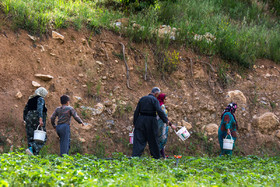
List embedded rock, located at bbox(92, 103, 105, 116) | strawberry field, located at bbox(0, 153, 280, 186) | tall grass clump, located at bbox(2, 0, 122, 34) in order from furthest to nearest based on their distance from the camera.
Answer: tall grass clump, located at bbox(2, 0, 122, 34), embedded rock, located at bbox(92, 103, 105, 116), strawberry field, located at bbox(0, 153, 280, 186)

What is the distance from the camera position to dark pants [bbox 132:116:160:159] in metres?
7.38

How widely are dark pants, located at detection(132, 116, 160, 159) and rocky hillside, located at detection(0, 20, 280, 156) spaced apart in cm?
144

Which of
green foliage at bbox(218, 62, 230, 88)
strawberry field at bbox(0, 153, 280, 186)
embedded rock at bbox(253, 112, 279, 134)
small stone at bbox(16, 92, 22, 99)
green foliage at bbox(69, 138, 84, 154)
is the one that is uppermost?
green foliage at bbox(218, 62, 230, 88)

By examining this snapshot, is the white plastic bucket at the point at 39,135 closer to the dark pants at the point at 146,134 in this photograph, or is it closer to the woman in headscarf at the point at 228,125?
the dark pants at the point at 146,134

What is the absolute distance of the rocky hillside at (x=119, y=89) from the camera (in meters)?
8.62

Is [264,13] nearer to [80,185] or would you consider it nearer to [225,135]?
[225,135]

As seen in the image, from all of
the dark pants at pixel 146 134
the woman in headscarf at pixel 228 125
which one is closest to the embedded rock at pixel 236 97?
the woman in headscarf at pixel 228 125

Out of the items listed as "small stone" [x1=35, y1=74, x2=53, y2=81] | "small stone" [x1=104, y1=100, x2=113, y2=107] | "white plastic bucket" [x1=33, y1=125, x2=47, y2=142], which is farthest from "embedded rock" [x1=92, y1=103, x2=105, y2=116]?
"white plastic bucket" [x1=33, y1=125, x2=47, y2=142]

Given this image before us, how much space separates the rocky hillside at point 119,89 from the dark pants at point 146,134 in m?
1.44

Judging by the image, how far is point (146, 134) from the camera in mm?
7473

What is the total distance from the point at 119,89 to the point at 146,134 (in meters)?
2.98

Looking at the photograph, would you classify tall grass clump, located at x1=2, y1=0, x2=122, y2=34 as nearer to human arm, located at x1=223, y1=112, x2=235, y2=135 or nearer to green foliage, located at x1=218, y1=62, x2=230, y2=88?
green foliage, located at x1=218, y1=62, x2=230, y2=88

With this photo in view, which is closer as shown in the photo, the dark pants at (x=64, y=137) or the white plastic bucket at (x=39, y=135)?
the white plastic bucket at (x=39, y=135)

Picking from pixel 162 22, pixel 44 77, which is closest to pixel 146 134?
pixel 44 77
